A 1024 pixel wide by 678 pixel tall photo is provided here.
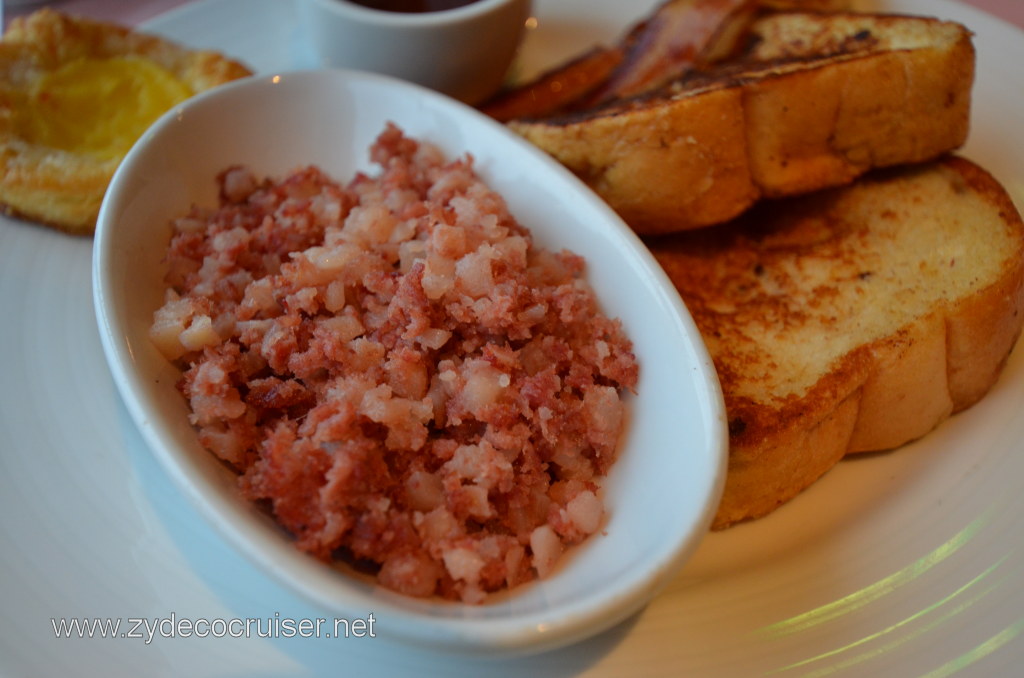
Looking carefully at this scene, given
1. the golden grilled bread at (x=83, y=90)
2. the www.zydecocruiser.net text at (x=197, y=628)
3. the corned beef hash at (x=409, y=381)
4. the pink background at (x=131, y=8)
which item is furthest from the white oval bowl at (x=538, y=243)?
the pink background at (x=131, y=8)

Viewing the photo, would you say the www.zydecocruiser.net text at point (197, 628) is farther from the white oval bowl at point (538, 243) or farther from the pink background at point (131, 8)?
the pink background at point (131, 8)

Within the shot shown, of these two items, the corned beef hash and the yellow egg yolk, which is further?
the yellow egg yolk

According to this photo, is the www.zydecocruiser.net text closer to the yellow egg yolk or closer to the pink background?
the yellow egg yolk

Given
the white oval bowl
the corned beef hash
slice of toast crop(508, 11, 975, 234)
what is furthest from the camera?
slice of toast crop(508, 11, 975, 234)

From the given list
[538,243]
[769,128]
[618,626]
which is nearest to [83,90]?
[538,243]

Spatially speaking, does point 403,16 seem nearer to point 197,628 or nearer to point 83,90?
point 83,90

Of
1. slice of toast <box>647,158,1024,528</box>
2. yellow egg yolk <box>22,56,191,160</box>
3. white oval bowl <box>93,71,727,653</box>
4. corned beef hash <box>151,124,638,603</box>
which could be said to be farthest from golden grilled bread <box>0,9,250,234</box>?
slice of toast <box>647,158,1024,528</box>

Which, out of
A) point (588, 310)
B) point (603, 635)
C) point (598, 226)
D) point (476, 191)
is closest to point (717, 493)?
point (603, 635)

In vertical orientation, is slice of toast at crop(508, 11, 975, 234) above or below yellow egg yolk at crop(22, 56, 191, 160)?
above
